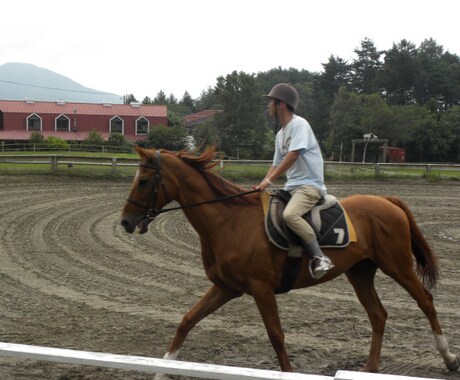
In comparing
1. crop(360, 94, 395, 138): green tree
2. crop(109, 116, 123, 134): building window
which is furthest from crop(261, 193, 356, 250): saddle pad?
crop(109, 116, 123, 134): building window

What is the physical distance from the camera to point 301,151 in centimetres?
465

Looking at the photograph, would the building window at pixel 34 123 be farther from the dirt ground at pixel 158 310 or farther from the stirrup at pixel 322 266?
the stirrup at pixel 322 266

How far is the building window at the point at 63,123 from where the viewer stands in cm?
5453

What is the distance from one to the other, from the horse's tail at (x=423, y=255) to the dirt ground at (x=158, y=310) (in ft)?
2.22

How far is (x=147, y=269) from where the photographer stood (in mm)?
8539

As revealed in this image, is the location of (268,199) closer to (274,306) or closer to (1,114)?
(274,306)

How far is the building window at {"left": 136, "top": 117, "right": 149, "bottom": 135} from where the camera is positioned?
54656mm

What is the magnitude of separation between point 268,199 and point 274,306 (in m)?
1.00

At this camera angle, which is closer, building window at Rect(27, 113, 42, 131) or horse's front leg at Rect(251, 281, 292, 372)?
horse's front leg at Rect(251, 281, 292, 372)

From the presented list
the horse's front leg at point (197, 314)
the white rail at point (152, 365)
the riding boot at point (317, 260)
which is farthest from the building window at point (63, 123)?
the white rail at point (152, 365)

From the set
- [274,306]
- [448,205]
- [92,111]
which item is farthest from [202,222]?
[92,111]

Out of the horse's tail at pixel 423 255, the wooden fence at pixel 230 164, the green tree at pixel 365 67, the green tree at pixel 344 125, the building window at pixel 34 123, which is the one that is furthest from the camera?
the green tree at pixel 365 67

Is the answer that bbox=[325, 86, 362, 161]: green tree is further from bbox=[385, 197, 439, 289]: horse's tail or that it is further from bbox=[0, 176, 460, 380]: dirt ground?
bbox=[385, 197, 439, 289]: horse's tail

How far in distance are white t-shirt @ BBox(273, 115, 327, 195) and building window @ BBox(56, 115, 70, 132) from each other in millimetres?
53254
